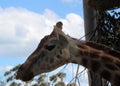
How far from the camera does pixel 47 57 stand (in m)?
5.85

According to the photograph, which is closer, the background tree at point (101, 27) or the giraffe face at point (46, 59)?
the giraffe face at point (46, 59)

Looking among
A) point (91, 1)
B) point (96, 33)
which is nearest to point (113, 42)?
point (96, 33)

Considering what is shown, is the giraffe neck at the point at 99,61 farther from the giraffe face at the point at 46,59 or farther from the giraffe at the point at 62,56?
the giraffe face at the point at 46,59

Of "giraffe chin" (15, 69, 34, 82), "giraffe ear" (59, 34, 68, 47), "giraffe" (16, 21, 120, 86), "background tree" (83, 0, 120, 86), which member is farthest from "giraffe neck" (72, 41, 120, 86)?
"background tree" (83, 0, 120, 86)

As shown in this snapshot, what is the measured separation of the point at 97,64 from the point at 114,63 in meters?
0.20

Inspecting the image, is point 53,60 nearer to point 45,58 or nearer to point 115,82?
point 45,58

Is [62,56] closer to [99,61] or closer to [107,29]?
[99,61]

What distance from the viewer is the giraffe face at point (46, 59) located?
19.0ft

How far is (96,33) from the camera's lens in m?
8.51

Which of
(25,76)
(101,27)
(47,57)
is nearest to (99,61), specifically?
(47,57)

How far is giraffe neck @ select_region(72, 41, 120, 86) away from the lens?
18.4ft

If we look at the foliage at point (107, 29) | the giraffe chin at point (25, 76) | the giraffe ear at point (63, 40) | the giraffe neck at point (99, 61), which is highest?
the foliage at point (107, 29)

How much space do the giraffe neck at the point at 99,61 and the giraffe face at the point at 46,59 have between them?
174mm

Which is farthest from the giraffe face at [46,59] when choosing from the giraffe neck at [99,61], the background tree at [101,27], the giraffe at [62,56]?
the background tree at [101,27]
